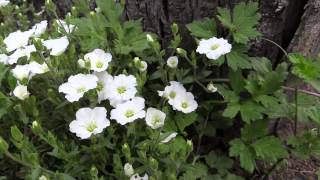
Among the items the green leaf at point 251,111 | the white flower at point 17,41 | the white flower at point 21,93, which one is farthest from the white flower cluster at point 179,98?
the white flower at point 17,41

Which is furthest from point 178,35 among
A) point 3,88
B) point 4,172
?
point 4,172

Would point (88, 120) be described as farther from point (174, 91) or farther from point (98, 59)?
point (174, 91)

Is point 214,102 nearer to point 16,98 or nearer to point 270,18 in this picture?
point 270,18

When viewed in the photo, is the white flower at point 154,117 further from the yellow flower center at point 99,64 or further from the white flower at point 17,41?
the white flower at point 17,41

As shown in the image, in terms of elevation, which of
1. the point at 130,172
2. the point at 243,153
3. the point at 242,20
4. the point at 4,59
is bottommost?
the point at 243,153

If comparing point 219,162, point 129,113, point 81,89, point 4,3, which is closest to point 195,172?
point 219,162

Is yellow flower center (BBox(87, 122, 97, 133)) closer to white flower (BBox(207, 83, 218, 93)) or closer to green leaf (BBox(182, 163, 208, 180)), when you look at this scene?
green leaf (BBox(182, 163, 208, 180))
